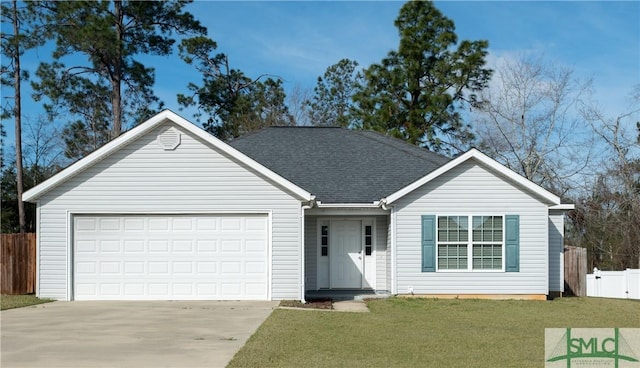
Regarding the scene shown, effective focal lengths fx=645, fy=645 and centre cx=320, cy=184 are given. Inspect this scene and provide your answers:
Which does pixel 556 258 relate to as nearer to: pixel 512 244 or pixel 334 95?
pixel 512 244

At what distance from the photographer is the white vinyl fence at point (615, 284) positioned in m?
20.5

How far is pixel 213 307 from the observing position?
15148 millimetres

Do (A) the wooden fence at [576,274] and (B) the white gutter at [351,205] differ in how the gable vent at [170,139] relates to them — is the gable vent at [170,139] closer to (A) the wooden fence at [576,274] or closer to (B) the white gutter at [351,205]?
(B) the white gutter at [351,205]

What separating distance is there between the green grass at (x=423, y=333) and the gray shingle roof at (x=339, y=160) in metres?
3.55

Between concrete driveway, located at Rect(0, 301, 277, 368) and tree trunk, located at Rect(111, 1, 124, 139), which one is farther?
tree trunk, located at Rect(111, 1, 124, 139)

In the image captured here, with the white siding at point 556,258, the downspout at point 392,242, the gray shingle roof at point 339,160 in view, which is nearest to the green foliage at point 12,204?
the gray shingle roof at point 339,160

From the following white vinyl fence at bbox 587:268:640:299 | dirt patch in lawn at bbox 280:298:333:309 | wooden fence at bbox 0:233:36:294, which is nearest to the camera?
dirt patch in lawn at bbox 280:298:333:309

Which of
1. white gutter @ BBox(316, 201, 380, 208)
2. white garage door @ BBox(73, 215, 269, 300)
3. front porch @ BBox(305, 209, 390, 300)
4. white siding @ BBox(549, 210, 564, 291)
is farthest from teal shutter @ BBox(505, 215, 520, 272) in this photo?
white garage door @ BBox(73, 215, 269, 300)

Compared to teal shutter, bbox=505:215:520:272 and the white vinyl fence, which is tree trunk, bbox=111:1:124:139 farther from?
the white vinyl fence

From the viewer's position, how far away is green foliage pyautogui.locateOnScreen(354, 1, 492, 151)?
3547 centimetres

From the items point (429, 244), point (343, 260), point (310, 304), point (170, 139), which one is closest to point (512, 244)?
point (429, 244)

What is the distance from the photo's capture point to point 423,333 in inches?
453

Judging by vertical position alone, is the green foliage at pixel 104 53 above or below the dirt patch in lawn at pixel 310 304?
above

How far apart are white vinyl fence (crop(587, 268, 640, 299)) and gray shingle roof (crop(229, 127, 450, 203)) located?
6.71 meters
